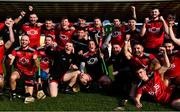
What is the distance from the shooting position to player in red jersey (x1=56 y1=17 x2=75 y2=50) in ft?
30.4

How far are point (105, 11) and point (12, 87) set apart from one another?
4.16 m

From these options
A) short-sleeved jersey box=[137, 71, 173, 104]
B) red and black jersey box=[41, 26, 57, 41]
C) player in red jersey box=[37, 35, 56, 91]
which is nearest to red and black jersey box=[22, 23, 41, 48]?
red and black jersey box=[41, 26, 57, 41]

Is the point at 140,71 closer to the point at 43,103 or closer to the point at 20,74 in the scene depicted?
the point at 43,103

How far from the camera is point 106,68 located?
8.79m

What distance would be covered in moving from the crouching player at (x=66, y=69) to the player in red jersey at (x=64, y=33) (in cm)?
66

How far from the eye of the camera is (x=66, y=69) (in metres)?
8.62

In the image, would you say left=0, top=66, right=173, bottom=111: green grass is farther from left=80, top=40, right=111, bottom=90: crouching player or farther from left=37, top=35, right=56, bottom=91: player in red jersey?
left=37, top=35, right=56, bottom=91: player in red jersey

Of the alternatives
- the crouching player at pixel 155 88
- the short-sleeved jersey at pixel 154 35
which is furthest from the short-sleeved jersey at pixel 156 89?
the short-sleeved jersey at pixel 154 35

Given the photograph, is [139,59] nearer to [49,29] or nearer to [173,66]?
[173,66]

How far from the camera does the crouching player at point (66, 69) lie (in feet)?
27.9

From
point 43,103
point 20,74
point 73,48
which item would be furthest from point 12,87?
point 73,48

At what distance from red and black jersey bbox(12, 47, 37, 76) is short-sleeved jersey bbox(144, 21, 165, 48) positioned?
2641mm

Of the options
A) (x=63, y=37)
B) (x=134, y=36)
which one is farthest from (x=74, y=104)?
(x=134, y=36)

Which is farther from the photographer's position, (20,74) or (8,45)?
(8,45)
